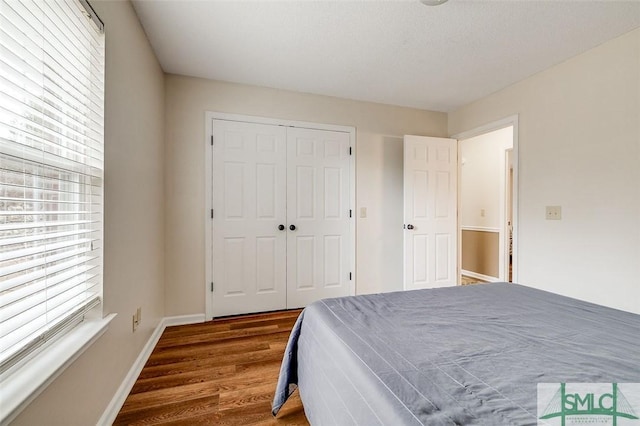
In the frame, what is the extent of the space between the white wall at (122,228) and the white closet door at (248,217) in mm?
605

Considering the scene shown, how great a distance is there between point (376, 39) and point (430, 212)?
2.08 metres

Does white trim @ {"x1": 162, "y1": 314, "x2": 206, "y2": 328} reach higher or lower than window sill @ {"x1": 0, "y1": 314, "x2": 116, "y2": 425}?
lower

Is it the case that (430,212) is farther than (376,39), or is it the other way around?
(430,212)

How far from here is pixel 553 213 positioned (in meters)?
2.43

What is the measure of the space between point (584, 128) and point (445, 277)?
200cm

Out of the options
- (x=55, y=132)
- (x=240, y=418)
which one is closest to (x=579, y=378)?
(x=240, y=418)

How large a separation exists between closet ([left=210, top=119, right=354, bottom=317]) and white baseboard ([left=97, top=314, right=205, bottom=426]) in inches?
11.2

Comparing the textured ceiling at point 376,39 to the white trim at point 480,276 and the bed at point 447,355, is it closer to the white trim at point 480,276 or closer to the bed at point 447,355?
the bed at point 447,355

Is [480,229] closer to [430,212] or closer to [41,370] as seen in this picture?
[430,212]

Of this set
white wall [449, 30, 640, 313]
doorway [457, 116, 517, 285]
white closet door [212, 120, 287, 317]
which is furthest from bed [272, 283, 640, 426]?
doorway [457, 116, 517, 285]

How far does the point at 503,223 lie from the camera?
3.93 m

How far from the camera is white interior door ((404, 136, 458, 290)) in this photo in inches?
130

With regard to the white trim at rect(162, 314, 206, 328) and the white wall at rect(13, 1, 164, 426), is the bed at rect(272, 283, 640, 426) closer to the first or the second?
the white wall at rect(13, 1, 164, 426)

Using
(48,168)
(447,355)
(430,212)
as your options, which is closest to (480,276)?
(430,212)
